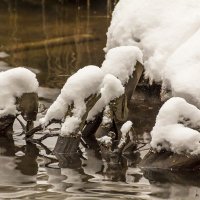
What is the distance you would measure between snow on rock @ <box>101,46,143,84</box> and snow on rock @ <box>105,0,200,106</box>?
76 cm

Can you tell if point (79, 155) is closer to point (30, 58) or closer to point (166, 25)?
point (166, 25)

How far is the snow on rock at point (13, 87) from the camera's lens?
990 cm

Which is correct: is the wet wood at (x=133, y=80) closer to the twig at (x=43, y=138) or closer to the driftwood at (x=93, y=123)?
the driftwood at (x=93, y=123)

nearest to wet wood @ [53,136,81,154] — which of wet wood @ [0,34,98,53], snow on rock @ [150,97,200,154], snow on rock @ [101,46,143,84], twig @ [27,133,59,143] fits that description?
twig @ [27,133,59,143]

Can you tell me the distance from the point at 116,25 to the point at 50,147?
5.15 metres

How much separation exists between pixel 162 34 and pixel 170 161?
16.5 feet

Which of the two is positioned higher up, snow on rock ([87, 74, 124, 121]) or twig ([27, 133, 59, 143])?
snow on rock ([87, 74, 124, 121])

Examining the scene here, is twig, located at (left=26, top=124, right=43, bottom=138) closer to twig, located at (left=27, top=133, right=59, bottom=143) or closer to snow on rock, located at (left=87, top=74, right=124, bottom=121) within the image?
twig, located at (left=27, top=133, right=59, bottom=143)

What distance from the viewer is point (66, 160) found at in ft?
30.1

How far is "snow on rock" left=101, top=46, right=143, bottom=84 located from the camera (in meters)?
10.4

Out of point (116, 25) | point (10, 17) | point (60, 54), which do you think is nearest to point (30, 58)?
point (60, 54)

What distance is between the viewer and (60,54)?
671 inches

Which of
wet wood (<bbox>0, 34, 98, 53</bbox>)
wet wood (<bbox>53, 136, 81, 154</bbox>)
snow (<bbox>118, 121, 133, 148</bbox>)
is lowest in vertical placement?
wet wood (<bbox>53, 136, 81, 154</bbox>)

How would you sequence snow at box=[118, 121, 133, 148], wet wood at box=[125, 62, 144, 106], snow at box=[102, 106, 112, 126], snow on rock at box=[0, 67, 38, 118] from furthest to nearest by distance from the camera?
wet wood at box=[125, 62, 144, 106], snow on rock at box=[0, 67, 38, 118], snow at box=[102, 106, 112, 126], snow at box=[118, 121, 133, 148]
